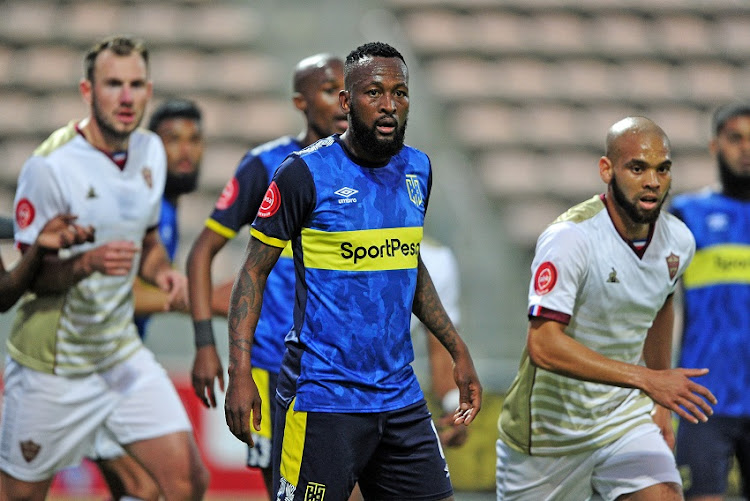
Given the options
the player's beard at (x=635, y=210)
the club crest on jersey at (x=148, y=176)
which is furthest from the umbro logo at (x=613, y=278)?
the club crest on jersey at (x=148, y=176)

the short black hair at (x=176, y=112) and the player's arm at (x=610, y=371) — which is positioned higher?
the short black hair at (x=176, y=112)

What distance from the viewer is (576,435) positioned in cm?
461

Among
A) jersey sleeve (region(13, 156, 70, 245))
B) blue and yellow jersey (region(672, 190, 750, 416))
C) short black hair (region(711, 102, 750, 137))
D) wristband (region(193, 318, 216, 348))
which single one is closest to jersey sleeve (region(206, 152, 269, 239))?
wristband (region(193, 318, 216, 348))

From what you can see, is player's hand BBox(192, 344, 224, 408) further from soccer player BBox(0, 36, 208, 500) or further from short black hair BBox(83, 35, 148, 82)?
short black hair BBox(83, 35, 148, 82)

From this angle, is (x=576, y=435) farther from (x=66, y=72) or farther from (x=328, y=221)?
(x=66, y=72)

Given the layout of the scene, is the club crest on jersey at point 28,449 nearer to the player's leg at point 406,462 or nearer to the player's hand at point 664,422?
the player's leg at point 406,462

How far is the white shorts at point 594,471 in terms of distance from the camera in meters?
4.51

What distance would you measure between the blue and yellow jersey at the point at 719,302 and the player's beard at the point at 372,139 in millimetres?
2623

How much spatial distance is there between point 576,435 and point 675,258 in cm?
84

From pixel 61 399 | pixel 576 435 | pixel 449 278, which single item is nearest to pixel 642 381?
pixel 576 435

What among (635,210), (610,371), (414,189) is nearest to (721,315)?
(635,210)

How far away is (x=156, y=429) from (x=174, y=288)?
2.22ft

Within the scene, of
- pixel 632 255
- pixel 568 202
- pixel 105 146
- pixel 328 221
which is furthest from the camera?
pixel 568 202

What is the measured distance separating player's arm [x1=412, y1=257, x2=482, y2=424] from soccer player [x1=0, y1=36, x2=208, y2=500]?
61.9 inches
